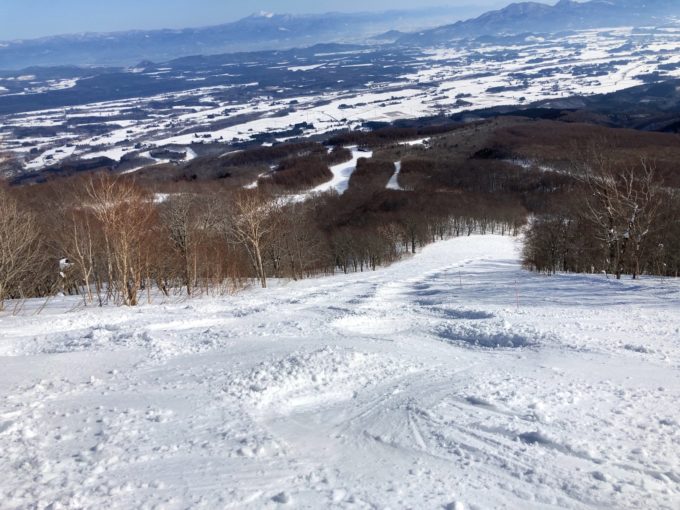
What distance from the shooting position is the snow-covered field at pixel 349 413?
6.63 m

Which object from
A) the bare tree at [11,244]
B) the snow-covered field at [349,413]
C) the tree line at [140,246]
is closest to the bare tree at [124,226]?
the tree line at [140,246]

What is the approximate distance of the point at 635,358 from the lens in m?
10.7

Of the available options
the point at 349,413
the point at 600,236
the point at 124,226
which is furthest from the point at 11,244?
the point at 600,236

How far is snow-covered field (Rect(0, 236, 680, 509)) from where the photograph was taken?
663 cm

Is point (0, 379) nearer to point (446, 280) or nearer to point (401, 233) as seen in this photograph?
point (446, 280)

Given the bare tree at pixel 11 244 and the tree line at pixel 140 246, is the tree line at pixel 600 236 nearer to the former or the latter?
the tree line at pixel 140 246

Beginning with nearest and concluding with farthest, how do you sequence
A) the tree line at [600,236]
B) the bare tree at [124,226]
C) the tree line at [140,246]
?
the bare tree at [124,226] → the tree line at [140,246] → the tree line at [600,236]

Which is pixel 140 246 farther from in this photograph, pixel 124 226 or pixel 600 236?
pixel 600 236

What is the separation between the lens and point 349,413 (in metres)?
8.74

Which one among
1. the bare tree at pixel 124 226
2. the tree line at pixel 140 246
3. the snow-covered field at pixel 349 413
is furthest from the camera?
the tree line at pixel 140 246

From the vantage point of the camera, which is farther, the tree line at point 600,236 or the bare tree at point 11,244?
the tree line at point 600,236

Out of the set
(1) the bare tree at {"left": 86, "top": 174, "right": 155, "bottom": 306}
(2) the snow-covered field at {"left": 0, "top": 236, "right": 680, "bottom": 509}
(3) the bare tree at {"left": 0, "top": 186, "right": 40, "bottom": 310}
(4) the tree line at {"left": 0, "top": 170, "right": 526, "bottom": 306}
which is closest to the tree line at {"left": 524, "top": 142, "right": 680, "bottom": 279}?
(2) the snow-covered field at {"left": 0, "top": 236, "right": 680, "bottom": 509}

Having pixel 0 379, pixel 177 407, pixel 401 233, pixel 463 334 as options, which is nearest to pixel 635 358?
pixel 463 334

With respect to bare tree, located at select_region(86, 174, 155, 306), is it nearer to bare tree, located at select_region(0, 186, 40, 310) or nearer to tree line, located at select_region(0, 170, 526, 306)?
tree line, located at select_region(0, 170, 526, 306)
